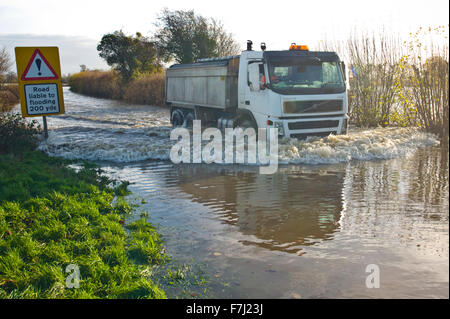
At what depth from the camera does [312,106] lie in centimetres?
1177

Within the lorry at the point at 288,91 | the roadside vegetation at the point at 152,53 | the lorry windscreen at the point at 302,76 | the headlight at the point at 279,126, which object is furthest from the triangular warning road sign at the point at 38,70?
the roadside vegetation at the point at 152,53

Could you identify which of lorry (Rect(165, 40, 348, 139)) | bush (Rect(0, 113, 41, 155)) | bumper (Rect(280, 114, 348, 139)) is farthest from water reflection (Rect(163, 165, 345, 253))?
bush (Rect(0, 113, 41, 155))

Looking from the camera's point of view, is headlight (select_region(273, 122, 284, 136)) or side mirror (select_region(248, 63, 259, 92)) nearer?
headlight (select_region(273, 122, 284, 136))

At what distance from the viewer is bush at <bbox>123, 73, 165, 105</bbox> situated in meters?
35.5

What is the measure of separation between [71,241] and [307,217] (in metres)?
3.19

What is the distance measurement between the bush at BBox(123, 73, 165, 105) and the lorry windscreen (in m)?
23.7

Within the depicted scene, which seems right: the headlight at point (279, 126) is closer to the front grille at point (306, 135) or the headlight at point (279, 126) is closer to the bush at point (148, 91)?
the front grille at point (306, 135)

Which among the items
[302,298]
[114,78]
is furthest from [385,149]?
[114,78]

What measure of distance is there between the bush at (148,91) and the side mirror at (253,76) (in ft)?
75.9

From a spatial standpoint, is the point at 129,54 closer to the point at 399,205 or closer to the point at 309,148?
the point at 309,148

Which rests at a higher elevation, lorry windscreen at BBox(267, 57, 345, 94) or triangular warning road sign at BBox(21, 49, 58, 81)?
triangular warning road sign at BBox(21, 49, 58, 81)

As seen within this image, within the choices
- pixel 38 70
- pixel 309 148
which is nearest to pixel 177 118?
Result: pixel 38 70

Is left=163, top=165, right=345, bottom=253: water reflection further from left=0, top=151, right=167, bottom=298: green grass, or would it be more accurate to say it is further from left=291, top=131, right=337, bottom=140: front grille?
left=291, top=131, right=337, bottom=140: front grille

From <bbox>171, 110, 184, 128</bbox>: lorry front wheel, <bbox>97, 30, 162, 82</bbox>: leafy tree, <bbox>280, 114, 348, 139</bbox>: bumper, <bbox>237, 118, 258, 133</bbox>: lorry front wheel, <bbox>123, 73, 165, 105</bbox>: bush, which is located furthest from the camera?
<bbox>97, 30, 162, 82</bbox>: leafy tree
